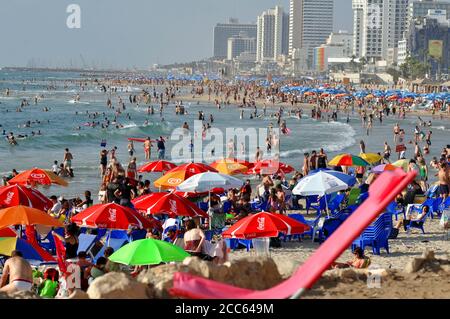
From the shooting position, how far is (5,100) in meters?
→ 79.0

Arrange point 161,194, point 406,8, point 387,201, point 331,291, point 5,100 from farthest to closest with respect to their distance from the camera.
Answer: point 406,8 → point 5,100 → point 161,194 → point 331,291 → point 387,201

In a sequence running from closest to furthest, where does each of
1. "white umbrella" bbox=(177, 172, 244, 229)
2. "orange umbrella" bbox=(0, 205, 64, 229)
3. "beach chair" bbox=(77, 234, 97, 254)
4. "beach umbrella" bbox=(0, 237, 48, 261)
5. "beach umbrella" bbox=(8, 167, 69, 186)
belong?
"beach umbrella" bbox=(0, 237, 48, 261), "beach chair" bbox=(77, 234, 97, 254), "orange umbrella" bbox=(0, 205, 64, 229), "white umbrella" bbox=(177, 172, 244, 229), "beach umbrella" bbox=(8, 167, 69, 186)

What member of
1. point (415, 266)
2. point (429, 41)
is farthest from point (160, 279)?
point (429, 41)

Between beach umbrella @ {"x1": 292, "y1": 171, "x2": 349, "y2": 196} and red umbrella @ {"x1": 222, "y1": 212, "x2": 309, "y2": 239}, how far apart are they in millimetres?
2381

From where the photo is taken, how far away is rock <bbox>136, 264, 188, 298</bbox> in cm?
601

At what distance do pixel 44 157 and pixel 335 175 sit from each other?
20.5 metres

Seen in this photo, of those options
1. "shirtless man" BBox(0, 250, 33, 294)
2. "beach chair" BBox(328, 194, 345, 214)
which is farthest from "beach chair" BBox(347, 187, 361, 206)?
"shirtless man" BBox(0, 250, 33, 294)

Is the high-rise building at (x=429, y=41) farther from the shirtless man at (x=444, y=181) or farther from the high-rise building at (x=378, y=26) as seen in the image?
the shirtless man at (x=444, y=181)

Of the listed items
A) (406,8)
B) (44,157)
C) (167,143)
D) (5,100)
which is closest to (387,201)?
(44,157)

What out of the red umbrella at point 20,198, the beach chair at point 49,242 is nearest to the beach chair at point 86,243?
the beach chair at point 49,242

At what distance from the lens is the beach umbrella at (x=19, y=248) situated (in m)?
9.60

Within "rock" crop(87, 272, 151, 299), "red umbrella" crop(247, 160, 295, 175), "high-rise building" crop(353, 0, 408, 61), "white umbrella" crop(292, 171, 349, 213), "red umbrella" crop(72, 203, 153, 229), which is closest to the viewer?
"rock" crop(87, 272, 151, 299)

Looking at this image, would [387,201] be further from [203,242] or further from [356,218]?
[203,242]

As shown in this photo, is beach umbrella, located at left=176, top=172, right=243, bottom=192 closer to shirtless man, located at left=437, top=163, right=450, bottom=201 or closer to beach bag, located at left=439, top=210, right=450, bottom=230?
beach bag, located at left=439, top=210, right=450, bottom=230
